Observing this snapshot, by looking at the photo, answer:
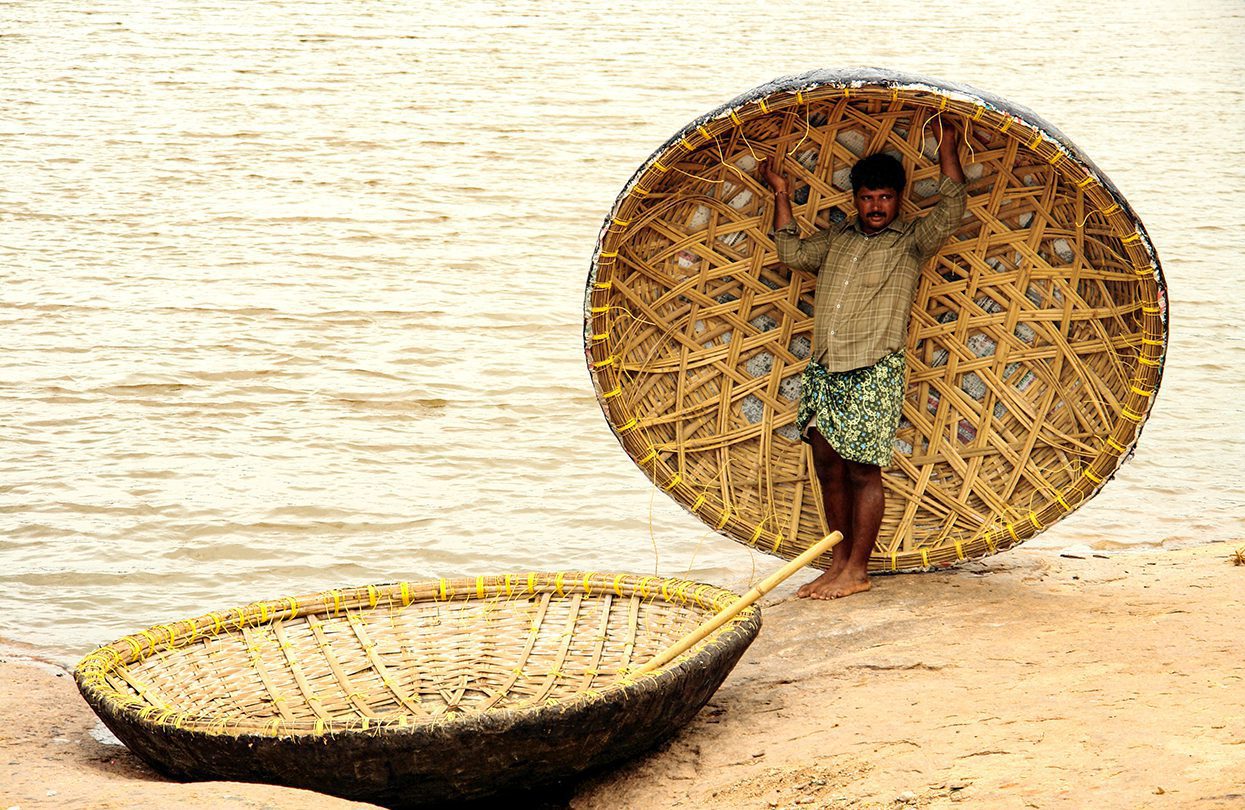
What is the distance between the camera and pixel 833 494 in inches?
147

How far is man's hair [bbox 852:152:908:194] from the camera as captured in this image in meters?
3.57

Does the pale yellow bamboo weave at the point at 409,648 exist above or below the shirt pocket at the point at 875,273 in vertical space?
below

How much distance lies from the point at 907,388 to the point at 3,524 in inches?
120

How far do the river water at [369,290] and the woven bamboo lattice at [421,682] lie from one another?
1002 millimetres

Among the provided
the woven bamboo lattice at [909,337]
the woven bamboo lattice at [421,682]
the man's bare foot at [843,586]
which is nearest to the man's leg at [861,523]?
the man's bare foot at [843,586]

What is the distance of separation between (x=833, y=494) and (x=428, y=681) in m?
1.23

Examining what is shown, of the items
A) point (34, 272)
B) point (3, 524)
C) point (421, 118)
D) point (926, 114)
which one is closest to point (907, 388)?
point (926, 114)

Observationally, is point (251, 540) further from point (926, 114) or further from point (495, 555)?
point (926, 114)

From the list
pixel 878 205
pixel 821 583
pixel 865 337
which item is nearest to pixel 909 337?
pixel 865 337

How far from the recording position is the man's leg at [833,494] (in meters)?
3.71

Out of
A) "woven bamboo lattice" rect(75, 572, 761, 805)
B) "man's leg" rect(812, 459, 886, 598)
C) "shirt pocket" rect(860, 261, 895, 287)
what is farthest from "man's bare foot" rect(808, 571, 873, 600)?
"shirt pocket" rect(860, 261, 895, 287)

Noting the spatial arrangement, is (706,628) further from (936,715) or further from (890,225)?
(890,225)

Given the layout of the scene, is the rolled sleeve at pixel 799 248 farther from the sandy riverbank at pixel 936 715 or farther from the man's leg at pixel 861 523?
the sandy riverbank at pixel 936 715

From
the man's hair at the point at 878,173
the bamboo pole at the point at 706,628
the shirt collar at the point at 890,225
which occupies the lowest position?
the bamboo pole at the point at 706,628
